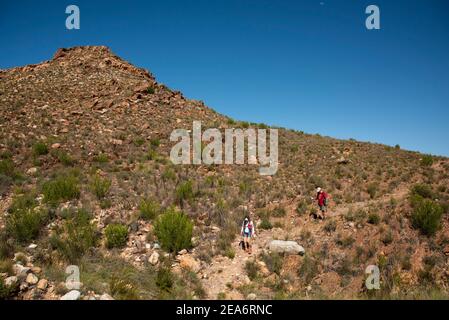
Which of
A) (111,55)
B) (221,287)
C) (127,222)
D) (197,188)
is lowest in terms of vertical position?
(221,287)

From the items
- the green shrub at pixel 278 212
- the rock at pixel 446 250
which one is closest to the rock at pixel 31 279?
the green shrub at pixel 278 212

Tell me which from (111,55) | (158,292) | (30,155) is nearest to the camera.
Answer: (158,292)

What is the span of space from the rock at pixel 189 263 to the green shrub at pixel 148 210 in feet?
9.18

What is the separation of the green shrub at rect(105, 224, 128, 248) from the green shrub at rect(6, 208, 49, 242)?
8.00 feet

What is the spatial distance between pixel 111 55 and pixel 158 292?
32096mm

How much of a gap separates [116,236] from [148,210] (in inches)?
79.7

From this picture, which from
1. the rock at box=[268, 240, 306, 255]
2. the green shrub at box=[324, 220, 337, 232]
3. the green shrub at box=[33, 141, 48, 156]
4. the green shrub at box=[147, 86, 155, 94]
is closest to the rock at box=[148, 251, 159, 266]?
the rock at box=[268, 240, 306, 255]

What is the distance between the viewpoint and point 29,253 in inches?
377

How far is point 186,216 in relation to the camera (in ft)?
41.0

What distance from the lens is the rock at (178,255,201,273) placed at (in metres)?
9.83
